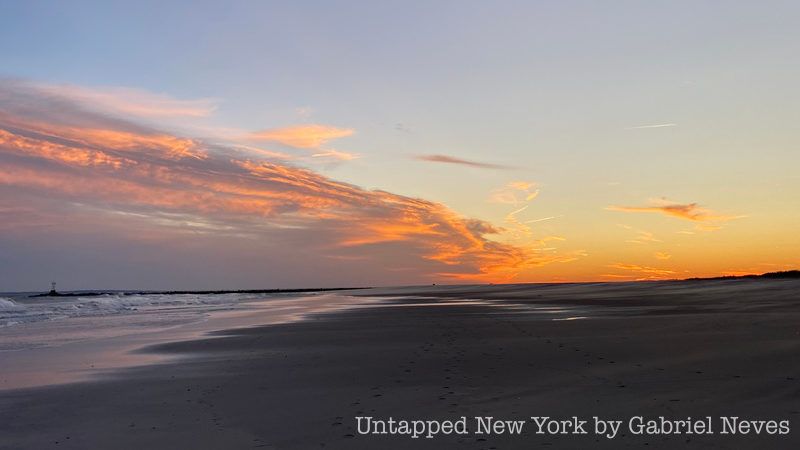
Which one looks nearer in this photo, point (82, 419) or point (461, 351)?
point (82, 419)

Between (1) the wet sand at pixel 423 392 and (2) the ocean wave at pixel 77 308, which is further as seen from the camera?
(2) the ocean wave at pixel 77 308

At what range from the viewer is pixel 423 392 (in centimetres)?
1036

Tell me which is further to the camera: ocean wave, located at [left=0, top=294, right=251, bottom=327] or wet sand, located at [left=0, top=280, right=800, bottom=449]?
ocean wave, located at [left=0, top=294, right=251, bottom=327]

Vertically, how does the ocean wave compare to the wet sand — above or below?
below

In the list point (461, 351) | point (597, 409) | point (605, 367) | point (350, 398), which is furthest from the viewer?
point (461, 351)

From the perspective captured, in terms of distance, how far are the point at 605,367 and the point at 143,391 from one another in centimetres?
926

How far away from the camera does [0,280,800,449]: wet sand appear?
7.78 metres

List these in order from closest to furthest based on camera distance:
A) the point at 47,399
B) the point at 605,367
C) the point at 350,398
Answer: the point at 350,398, the point at 47,399, the point at 605,367

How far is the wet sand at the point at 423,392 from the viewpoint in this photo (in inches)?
306

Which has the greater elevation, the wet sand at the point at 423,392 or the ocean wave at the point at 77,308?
the wet sand at the point at 423,392

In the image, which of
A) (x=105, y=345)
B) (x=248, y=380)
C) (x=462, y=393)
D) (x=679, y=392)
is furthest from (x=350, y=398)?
(x=105, y=345)

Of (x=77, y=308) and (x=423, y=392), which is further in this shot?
(x=77, y=308)

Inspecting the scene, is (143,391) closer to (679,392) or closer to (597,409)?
(597,409)

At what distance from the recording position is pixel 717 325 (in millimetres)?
18891
